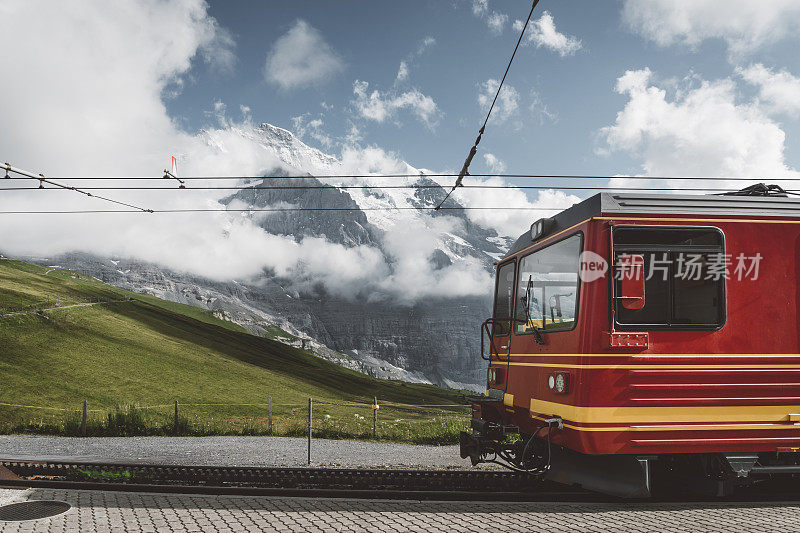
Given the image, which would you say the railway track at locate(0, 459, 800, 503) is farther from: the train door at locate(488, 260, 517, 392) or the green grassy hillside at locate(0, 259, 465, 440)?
the green grassy hillside at locate(0, 259, 465, 440)

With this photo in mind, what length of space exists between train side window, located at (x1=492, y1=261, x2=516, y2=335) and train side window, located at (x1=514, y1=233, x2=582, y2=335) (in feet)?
1.12

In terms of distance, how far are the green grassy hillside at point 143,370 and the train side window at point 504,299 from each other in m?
9.44

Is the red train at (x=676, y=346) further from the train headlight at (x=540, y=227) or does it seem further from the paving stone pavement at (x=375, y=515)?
the train headlight at (x=540, y=227)

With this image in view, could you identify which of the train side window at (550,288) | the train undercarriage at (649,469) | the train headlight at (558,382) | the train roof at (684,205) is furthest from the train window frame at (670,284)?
the train undercarriage at (649,469)

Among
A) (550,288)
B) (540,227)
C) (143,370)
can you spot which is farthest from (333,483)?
(143,370)

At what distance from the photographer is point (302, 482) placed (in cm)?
841

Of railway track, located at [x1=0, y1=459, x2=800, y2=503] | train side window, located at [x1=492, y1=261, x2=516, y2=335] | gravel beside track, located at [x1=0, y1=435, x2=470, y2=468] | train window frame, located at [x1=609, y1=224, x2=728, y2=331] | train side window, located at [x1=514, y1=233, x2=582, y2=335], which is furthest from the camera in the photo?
gravel beside track, located at [x1=0, y1=435, x2=470, y2=468]

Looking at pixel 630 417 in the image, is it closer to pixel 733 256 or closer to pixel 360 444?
pixel 733 256

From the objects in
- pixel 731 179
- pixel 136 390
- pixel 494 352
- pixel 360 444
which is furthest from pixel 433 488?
pixel 136 390

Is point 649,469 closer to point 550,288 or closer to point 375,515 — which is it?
point 550,288

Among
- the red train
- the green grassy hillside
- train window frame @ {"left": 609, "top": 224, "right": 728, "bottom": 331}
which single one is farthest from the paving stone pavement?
the green grassy hillside

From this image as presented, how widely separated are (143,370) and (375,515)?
299 feet

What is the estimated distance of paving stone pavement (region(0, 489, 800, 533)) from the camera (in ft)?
19.8

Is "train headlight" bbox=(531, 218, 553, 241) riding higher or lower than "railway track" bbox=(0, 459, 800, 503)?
higher
